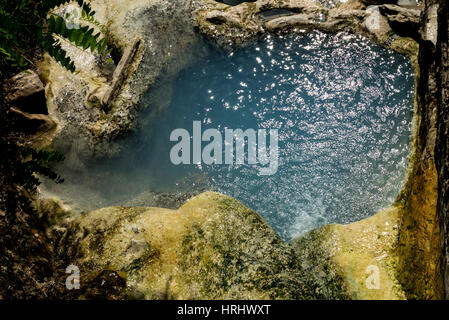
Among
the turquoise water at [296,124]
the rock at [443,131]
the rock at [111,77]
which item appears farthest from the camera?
the rock at [111,77]

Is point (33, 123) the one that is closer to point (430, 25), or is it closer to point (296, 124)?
point (296, 124)

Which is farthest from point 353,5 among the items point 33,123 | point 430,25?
point 33,123

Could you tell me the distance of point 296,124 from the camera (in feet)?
18.5

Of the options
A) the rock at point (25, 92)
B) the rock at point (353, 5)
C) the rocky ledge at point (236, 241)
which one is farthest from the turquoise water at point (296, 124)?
the rock at point (25, 92)

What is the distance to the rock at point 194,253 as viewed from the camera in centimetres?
365

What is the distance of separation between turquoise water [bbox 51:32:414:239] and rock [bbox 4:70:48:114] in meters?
1.48

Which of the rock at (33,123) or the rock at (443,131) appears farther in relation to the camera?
the rock at (33,123)

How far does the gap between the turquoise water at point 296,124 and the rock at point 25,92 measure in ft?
4.85

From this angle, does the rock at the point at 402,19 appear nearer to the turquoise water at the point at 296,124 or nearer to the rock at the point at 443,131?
the turquoise water at the point at 296,124

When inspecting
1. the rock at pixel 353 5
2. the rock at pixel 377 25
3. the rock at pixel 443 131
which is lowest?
the rock at pixel 443 131

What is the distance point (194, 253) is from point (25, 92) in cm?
376

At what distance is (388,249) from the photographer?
12.7 ft

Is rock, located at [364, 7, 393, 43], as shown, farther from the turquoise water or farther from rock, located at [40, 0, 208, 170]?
rock, located at [40, 0, 208, 170]
